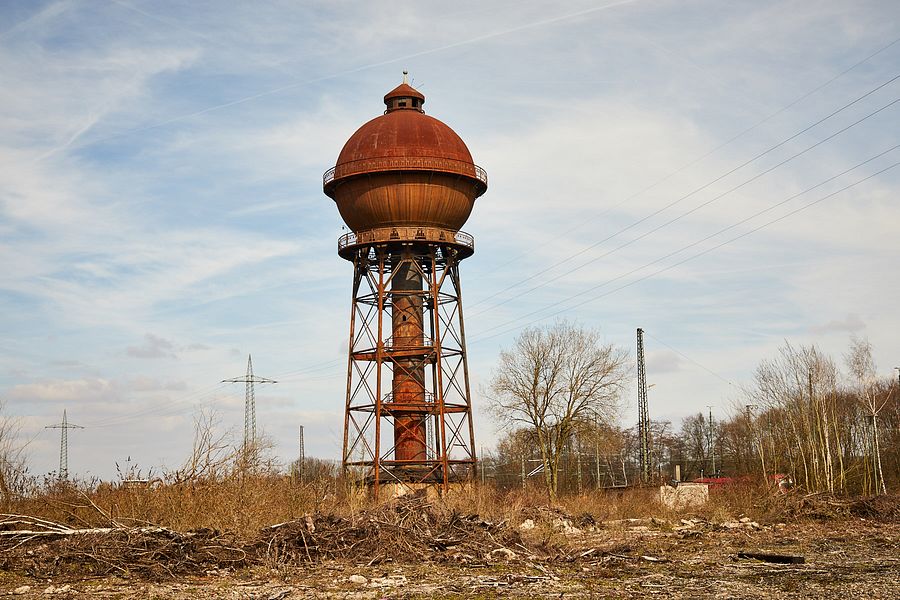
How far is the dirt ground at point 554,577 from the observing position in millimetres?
13742

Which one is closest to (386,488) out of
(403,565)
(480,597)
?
(403,565)

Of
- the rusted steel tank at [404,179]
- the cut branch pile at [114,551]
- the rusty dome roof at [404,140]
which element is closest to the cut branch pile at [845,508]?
the rusted steel tank at [404,179]

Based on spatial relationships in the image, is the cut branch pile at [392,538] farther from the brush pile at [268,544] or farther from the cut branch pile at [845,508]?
the cut branch pile at [845,508]

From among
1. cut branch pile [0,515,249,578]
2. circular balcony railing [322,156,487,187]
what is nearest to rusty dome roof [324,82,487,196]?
circular balcony railing [322,156,487,187]

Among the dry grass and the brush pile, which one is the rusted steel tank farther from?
the brush pile

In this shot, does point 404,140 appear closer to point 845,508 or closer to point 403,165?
point 403,165

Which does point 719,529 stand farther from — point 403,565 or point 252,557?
point 252,557

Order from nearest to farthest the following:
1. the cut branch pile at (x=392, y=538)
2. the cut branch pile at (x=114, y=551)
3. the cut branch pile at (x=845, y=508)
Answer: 1. the cut branch pile at (x=114, y=551)
2. the cut branch pile at (x=392, y=538)
3. the cut branch pile at (x=845, y=508)

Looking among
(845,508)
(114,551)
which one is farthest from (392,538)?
(845,508)

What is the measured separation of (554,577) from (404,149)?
2309 cm

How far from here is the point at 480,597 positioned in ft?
44.0

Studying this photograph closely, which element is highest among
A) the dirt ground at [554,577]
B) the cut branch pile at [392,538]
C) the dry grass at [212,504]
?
the dry grass at [212,504]

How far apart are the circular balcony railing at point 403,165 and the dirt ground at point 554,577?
18.1 m

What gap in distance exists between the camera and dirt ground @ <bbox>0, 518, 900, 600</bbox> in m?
13.7
